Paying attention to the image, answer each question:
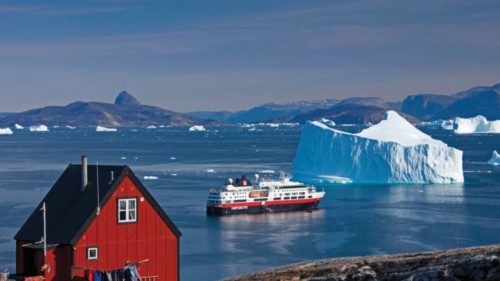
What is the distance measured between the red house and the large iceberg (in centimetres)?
7026

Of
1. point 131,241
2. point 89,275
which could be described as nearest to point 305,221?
point 131,241

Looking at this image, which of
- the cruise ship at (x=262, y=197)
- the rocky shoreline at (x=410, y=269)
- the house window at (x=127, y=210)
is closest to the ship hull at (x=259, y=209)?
the cruise ship at (x=262, y=197)

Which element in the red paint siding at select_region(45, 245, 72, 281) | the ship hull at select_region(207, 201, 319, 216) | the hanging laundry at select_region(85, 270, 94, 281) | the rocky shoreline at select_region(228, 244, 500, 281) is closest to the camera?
the rocky shoreline at select_region(228, 244, 500, 281)

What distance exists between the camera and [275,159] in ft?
463

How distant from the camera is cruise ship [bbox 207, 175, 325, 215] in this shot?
74.9 m

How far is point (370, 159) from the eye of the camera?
9356 cm

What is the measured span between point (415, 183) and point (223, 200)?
96.0ft

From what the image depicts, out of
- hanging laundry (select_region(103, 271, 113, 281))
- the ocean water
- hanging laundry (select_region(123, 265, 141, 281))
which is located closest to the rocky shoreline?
hanging laundry (select_region(123, 265, 141, 281))

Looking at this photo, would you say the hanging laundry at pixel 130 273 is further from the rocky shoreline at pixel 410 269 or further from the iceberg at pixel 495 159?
the iceberg at pixel 495 159

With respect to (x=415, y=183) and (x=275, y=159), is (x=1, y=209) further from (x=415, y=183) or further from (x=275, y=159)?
(x=275, y=159)

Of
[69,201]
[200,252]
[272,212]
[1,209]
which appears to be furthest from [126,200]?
[272,212]

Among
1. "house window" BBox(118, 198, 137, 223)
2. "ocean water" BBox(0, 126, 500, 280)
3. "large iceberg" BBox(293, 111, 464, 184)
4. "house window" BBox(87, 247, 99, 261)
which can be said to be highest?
"large iceberg" BBox(293, 111, 464, 184)

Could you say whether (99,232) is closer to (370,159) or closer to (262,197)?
(262,197)

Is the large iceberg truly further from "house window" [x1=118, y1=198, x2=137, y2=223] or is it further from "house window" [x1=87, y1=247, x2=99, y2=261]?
"house window" [x1=87, y1=247, x2=99, y2=261]
